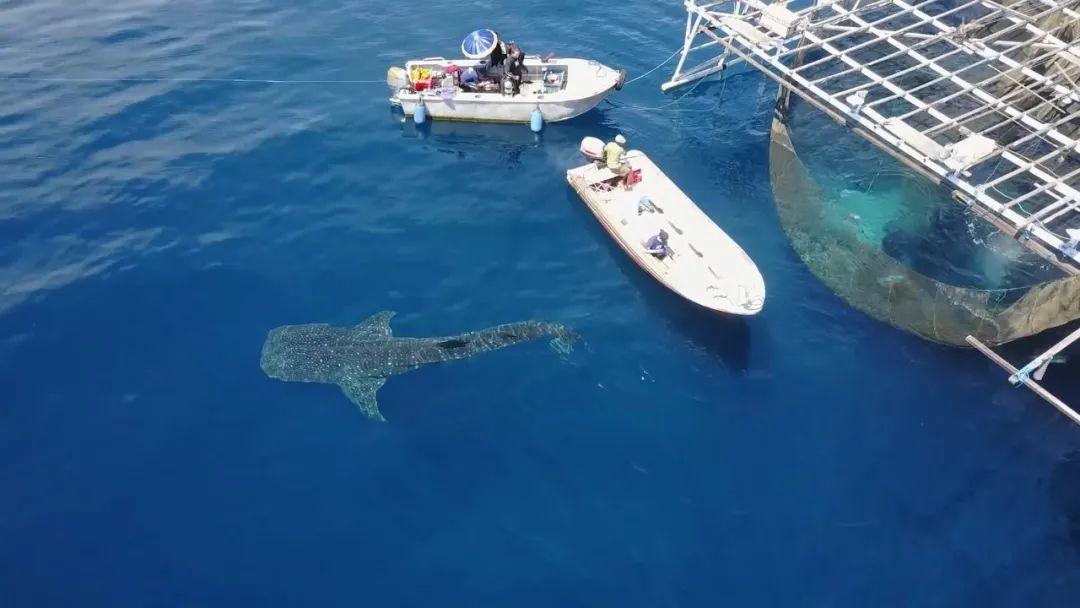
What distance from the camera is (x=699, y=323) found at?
23578mm

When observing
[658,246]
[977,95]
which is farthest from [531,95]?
[977,95]

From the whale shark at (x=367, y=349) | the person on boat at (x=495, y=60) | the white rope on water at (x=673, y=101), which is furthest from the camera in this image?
the white rope on water at (x=673, y=101)

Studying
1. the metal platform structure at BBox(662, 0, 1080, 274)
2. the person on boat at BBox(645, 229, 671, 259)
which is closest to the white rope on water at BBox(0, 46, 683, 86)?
the metal platform structure at BBox(662, 0, 1080, 274)

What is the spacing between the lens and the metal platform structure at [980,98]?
19.9 metres

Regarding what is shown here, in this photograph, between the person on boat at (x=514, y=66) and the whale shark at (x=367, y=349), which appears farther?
the person on boat at (x=514, y=66)

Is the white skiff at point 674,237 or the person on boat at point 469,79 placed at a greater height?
the person on boat at point 469,79

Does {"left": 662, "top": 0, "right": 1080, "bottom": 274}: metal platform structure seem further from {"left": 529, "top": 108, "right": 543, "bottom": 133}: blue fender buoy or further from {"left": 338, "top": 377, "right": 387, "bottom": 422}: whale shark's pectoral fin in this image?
{"left": 338, "top": 377, "right": 387, "bottom": 422}: whale shark's pectoral fin

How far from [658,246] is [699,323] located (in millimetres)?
2960

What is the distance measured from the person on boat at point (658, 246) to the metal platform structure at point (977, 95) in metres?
6.52

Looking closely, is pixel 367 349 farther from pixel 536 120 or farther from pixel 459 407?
pixel 536 120

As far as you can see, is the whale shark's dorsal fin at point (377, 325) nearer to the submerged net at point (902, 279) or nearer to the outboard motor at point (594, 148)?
the outboard motor at point (594, 148)

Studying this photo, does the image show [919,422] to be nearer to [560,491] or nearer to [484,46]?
[560,491]

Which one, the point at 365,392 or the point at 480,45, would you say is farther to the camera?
the point at 480,45

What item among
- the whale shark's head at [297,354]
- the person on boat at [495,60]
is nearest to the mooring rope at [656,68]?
the person on boat at [495,60]
